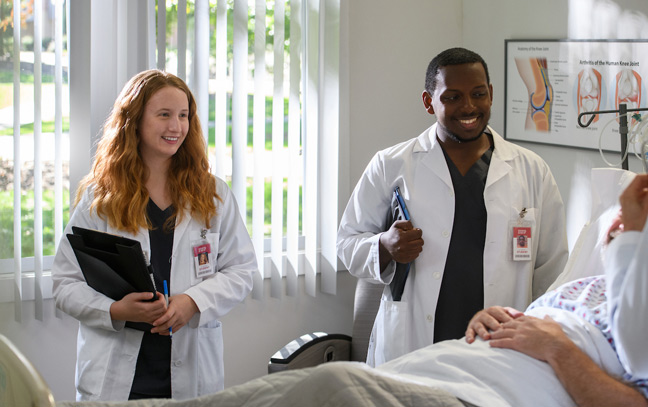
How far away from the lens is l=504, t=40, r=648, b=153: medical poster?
9.27 ft

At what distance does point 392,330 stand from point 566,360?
2.61ft

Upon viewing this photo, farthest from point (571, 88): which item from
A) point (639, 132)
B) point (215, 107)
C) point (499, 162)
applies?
point (215, 107)

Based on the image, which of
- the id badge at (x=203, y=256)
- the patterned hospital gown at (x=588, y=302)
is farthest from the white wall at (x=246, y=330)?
the patterned hospital gown at (x=588, y=302)

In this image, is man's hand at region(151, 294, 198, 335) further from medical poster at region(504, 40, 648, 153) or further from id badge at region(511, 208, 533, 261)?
medical poster at region(504, 40, 648, 153)

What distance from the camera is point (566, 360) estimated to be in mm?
1605

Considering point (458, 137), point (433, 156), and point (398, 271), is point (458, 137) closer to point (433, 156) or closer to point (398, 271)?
point (433, 156)

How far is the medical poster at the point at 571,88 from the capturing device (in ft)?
9.27

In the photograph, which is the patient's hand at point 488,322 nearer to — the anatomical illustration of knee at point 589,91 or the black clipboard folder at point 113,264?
the black clipboard folder at point 113,264

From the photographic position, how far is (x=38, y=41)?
2713 mm

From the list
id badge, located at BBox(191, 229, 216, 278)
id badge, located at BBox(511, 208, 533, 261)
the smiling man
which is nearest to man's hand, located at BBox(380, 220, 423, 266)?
the smiling man

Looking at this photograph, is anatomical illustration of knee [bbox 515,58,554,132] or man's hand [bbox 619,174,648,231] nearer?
man's hand [bbox 619,174,648,231]

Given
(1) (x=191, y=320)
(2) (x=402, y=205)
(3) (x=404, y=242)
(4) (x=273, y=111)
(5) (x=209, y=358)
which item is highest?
(4) (x=273, y=111)

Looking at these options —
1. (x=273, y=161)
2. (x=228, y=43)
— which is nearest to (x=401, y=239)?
(x=273, y=161)

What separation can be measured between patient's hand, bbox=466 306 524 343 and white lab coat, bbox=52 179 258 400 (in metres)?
0.81
